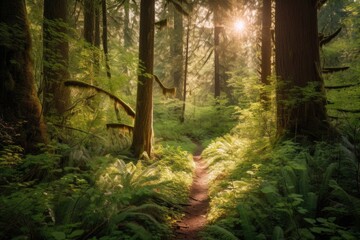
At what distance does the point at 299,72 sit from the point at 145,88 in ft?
15.3

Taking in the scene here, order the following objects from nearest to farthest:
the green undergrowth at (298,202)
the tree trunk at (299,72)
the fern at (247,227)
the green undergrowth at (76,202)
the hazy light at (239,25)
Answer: the green undergrowth at (76,202) < the green undergrowth at (298,202) < the fern at (247,227) < the tree trunk at (299,72) < the hazy light at (239,25)

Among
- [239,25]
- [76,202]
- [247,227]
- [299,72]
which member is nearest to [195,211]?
[247,227]

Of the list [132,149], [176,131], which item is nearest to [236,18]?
[176,131]

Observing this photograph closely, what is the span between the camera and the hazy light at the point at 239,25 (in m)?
14.6

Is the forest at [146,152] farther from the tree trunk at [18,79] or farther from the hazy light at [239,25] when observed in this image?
the hazy light at [239,25]

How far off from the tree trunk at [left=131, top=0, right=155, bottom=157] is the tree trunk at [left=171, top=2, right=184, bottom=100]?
42.5ft

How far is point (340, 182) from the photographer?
446 cm

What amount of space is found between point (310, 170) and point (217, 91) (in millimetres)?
17871

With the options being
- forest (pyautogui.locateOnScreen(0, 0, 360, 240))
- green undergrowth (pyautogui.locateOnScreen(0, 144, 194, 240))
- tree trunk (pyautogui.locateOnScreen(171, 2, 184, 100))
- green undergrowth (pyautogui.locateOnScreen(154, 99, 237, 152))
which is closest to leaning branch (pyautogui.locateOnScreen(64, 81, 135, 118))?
forest (pyautogui.locateOnScreen(0, 0, 360, 240))

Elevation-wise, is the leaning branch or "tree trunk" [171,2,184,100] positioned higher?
"tree trunk" [171,2,184,100]

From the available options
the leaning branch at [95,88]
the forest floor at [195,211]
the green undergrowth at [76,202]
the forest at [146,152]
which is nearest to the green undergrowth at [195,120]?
the forest at [146,152]

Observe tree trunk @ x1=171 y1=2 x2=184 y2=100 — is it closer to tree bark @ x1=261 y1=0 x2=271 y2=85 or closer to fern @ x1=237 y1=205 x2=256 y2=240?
tree bark @ x1=261 y1=0 x2=271 y2=85

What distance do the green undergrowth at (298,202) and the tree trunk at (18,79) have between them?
3.44 meters

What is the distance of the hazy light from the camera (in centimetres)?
1459
